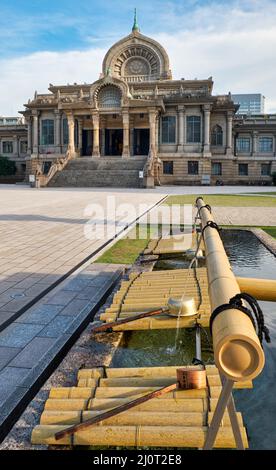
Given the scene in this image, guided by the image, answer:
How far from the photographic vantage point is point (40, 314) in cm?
632

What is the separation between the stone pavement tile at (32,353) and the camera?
4793mm

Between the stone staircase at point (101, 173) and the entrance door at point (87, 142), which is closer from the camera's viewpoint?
the stone staircase at point (101, 173)

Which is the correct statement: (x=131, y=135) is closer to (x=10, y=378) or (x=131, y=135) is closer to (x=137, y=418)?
(x=10, y=378)

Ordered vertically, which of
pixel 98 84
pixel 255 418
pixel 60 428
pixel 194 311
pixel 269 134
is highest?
pixel 98 84

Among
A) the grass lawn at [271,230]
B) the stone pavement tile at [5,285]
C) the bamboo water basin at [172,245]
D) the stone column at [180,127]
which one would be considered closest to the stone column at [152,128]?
the stone column at [180,127]

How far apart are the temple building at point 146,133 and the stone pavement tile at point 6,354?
38.9m

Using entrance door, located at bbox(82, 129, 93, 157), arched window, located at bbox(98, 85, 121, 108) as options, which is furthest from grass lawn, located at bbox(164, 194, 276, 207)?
entrance door, located at bbox(82, 129, 93, 157)

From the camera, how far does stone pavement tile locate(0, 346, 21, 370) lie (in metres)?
4.84

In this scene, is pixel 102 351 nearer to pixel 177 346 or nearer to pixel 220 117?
pixel 177 346

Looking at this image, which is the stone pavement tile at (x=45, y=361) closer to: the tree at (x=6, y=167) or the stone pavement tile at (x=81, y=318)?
the stone pavement tile at (x=81, y=318)

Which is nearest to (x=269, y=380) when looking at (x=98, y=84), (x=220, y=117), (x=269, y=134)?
(x=98, y=84)

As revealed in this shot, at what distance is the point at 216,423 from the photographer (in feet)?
7.51
